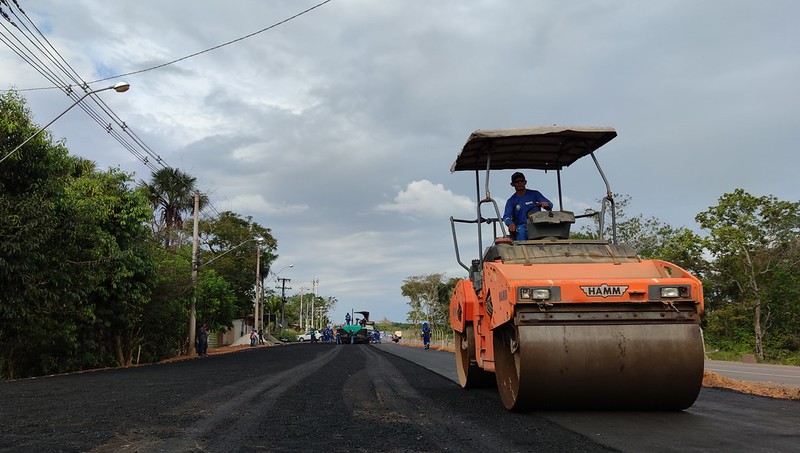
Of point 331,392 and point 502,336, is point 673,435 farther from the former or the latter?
point 331,392

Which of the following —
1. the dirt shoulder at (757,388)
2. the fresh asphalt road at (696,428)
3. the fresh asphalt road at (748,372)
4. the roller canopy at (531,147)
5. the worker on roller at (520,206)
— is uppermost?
the roller canopy at (531,147)

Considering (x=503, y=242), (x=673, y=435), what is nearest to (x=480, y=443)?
(x=673, y=435)

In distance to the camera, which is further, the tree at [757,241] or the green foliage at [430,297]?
the green foliage at [430,297]

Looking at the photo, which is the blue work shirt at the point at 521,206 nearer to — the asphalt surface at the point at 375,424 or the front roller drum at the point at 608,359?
the asphalt surface at the point at 375,424

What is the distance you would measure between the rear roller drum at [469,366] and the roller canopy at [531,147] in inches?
84.3

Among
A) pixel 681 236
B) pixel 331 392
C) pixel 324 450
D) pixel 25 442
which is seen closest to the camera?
pixel 324 450

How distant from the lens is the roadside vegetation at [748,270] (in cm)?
2803

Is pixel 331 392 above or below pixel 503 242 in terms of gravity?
below

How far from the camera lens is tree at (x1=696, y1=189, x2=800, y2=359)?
2792cm

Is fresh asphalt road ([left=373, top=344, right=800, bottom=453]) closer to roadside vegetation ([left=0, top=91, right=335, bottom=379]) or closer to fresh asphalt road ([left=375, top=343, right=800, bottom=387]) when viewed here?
fresh asphalt road ([left=375, top=343, right=800, bottom=387])

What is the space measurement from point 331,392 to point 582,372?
4.27 m

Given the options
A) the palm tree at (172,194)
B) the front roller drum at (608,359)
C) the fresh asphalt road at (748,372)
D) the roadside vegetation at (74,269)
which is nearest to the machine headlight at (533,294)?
the front roller drum at (608,359)

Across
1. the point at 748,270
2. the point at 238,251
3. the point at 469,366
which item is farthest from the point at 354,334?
the point at 469,366

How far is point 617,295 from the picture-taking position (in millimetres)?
4859
